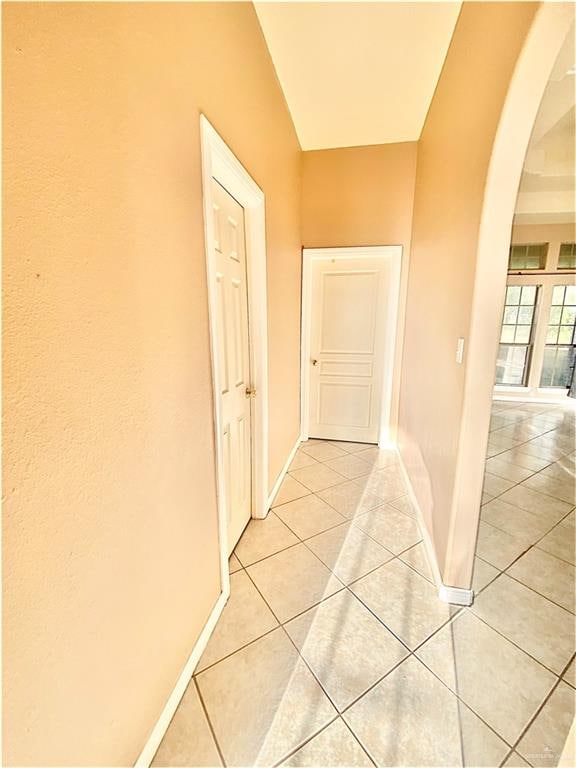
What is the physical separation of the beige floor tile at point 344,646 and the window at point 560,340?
607 centimetres

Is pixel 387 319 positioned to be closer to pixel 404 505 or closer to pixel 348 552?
pixel 404 505

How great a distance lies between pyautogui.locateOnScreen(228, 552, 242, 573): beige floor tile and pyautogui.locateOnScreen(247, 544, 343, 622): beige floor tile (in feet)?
0.24

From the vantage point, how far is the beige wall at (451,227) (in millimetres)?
1255

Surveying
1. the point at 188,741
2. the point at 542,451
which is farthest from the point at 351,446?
the point at 188,741

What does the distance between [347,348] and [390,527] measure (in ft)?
6.10

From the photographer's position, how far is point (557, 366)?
220 inches

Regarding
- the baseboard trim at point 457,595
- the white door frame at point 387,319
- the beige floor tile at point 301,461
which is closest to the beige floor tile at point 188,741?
the baseboard trim at point 457,595

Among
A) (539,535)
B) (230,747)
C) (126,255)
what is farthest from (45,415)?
(539,535)

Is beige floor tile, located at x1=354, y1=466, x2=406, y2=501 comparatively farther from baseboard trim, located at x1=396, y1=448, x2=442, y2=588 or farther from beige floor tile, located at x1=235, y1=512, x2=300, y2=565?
beige floor tile, located at x1=235, y1=512, x2=300, y2=565

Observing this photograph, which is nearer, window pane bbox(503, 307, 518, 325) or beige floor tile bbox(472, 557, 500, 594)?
beige floor tile bbox(472, 557, 500, 594)

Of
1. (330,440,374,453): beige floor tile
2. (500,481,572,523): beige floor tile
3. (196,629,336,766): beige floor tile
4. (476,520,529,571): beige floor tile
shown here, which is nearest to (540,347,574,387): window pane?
(500,481,572,523): beige floor tile

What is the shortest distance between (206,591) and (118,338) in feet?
3.90

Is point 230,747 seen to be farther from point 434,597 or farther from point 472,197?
point 472,197

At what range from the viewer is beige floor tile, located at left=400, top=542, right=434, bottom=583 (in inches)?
68.7
